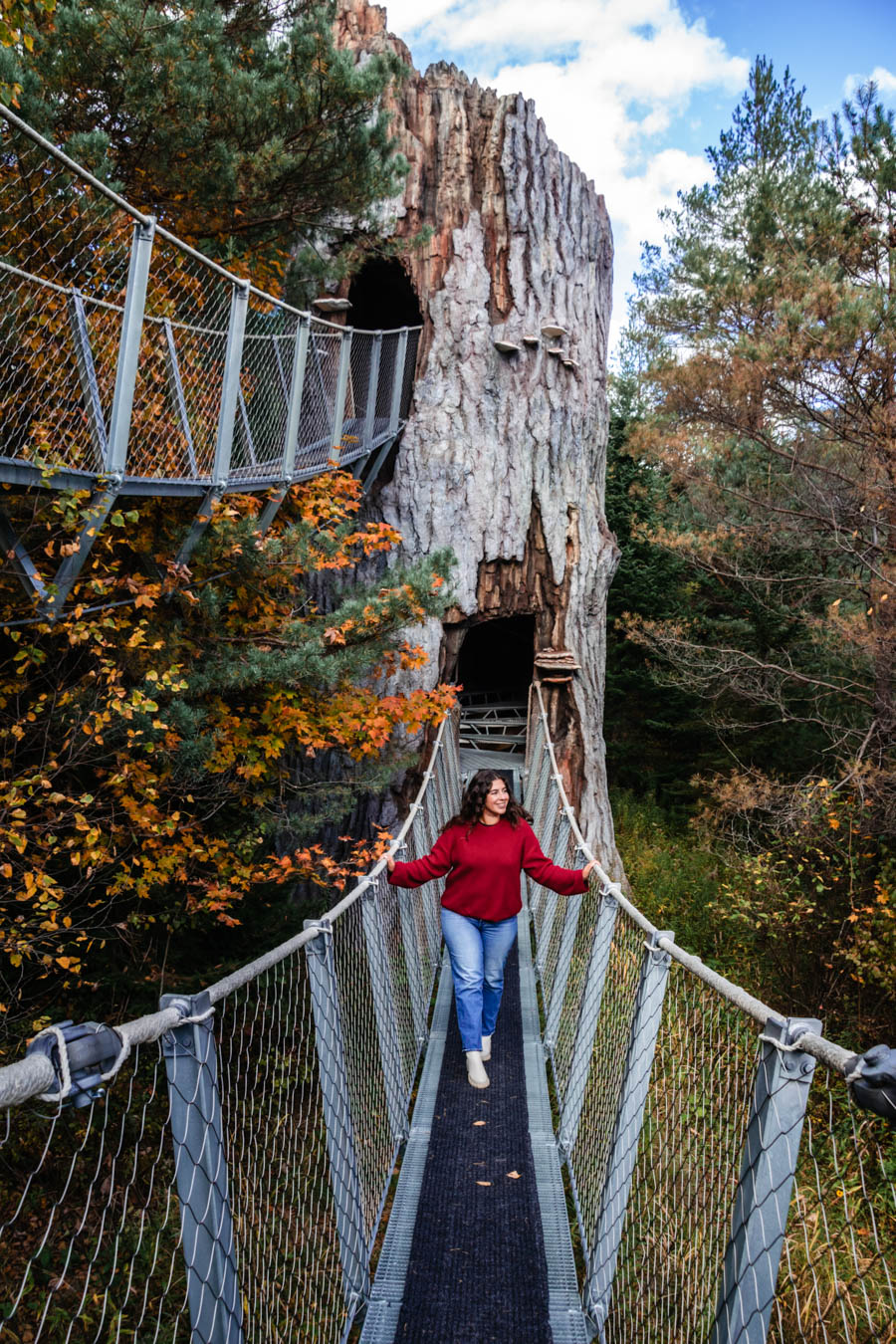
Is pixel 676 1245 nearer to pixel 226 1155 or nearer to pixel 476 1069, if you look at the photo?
→ pixel 476 1069

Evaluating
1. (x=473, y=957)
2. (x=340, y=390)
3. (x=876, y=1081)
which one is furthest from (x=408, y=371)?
(x=876, y=1081)

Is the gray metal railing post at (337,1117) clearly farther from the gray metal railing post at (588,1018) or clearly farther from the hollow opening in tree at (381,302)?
the hollow opening in tree at (381,302)

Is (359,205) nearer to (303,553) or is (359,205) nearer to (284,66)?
(284,66)

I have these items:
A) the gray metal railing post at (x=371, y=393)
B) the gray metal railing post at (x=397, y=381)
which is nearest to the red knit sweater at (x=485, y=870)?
the gray metal railing post at (x=371, y=393)

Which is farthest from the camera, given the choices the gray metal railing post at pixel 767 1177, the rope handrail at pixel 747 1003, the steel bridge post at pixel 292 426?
the steel bridge post at pixel 292 426

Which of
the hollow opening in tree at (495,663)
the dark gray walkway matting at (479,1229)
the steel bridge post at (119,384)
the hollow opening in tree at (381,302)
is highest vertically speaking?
the hollow opening in tree at (381,302)

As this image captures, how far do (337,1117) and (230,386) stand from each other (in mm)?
2919

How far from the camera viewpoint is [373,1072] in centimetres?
309

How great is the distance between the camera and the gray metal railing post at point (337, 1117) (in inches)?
86.3

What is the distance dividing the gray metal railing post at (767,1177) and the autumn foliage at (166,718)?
2.52 m

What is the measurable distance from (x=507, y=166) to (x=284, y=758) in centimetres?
578

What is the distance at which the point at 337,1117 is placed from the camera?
2.32 m

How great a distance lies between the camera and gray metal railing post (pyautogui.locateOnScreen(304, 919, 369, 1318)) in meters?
2.19

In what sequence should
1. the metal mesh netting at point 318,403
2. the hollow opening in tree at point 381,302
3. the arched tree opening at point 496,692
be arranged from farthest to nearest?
the arched tree opening at point 496,692 < the hollow opening in tree at point 381,302 < the metal mesh netting at point 318,403
